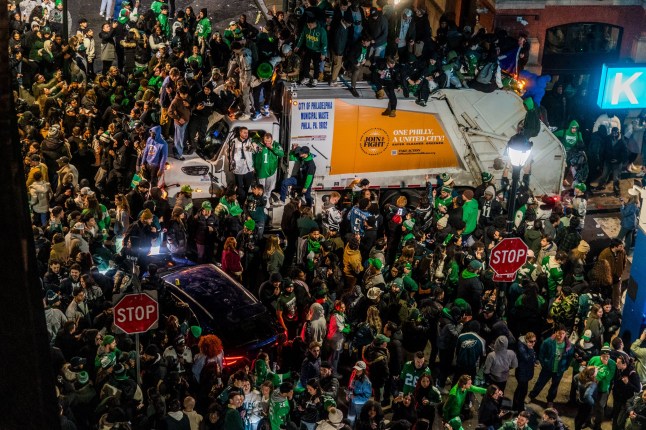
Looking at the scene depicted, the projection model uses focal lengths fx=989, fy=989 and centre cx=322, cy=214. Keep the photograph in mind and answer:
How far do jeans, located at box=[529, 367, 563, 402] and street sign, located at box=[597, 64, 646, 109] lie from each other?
612 cm

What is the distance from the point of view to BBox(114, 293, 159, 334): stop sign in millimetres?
11797

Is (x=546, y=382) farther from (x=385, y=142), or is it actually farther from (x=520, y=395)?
(x=385, y=142)

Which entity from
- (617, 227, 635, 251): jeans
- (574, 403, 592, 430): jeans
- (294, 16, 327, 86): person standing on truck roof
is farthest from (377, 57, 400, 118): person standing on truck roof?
(574, 403, 592, 430): jeans

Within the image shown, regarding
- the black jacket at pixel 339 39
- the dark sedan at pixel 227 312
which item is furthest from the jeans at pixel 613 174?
the dark sedan at pixel 227 312

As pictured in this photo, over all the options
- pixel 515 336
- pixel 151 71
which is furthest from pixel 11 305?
pixel 151 71

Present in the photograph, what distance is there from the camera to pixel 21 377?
3.93 meters

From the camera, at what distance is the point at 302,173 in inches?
706

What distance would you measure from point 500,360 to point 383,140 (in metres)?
6.21

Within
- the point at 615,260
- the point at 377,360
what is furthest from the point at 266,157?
the point at 615,260

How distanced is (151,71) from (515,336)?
36.7 ft

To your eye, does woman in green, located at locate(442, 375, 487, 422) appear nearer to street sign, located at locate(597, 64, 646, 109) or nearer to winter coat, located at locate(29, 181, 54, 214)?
street sign, located at locate(597, 64, 646, 109)

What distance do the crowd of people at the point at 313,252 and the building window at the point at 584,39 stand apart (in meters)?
2.90

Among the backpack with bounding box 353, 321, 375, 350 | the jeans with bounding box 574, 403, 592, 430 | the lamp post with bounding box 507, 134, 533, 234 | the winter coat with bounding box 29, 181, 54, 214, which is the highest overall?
the lamp post with bounding box 507, 134, 533, 234

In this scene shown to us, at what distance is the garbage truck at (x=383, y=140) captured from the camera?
58.5 feet
